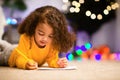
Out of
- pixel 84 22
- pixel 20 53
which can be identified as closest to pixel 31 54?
pixel 20 53

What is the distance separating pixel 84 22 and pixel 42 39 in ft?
0.81

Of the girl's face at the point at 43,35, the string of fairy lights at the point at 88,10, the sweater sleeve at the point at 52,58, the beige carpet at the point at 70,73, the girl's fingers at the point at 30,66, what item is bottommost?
the beige carpet at the point at 70,73

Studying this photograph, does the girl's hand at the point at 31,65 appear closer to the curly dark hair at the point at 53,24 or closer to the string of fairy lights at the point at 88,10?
the curly dark hair at the point at 53,24

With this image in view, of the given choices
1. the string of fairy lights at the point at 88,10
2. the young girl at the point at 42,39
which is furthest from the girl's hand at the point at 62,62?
the string of fairy lights at the point at 88,10

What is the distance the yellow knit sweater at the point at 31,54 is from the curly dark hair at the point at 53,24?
28mm

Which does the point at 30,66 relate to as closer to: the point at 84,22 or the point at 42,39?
the point at 42,39

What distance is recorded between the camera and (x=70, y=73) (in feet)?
3.99

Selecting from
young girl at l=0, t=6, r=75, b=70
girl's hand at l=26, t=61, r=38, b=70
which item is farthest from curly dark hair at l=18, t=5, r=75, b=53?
girl's hand at l=26, t=61, r=38, b=70

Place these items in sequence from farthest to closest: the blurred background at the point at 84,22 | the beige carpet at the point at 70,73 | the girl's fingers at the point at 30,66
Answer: the blurred background at the point at 84,22 → the girl's fingers at the point at 30,66 → the beige carpet at the point at 70,73

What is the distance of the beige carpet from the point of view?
1.12m

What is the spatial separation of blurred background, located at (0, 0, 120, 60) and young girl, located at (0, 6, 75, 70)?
40mm

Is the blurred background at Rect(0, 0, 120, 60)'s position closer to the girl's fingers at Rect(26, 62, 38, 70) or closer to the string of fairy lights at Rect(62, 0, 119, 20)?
the string of fairy lights at Rect(62, 0, 119, 20)

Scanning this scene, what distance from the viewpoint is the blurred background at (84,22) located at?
138 centimetres

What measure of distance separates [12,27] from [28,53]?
0.56 feet
